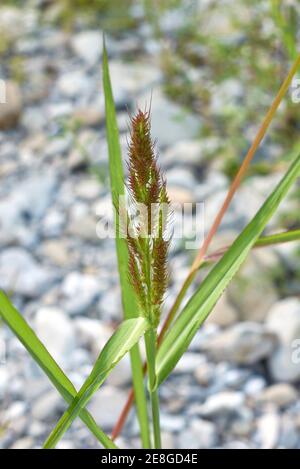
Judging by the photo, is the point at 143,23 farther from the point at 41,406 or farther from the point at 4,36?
the point at 41,406

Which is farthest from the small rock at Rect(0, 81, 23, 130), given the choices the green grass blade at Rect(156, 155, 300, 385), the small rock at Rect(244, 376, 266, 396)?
the green grass blade at Rect(156, 155, 300, 385)

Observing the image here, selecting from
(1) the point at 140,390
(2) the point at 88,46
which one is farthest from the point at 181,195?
(1) the point at 140,390

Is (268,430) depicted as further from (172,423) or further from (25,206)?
(25,206)

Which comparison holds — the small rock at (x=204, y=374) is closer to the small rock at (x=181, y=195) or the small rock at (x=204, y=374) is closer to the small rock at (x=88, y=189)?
the small rock at (x=181, y=195)

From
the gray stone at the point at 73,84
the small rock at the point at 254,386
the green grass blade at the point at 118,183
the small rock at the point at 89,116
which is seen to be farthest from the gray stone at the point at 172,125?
the green grass blade at the point at 118,183

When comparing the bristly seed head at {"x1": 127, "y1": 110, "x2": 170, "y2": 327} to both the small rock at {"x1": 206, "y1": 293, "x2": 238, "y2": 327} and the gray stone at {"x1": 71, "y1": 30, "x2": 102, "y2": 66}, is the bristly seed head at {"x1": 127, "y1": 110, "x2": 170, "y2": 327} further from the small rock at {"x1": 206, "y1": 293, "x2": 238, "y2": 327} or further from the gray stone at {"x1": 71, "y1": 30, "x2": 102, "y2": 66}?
the gray stone at {"x1": 71, "y1": 30, "x2": 102, "y2": 66}

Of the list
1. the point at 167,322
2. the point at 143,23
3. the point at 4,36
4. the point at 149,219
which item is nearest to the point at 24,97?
the point at 4,36
